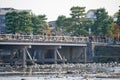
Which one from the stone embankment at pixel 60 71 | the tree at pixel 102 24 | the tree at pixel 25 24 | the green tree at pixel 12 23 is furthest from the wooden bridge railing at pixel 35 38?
the green tree at pixel 12 23

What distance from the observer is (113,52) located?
113 m

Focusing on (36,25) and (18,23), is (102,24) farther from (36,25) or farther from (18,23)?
(18,23)

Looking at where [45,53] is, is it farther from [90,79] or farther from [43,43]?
[90,79]

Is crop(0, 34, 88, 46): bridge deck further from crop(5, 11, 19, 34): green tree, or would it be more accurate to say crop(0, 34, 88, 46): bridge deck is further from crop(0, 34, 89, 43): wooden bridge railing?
crop(5, 11, 19, 34): green tree

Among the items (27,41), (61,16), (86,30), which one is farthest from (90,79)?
(61,16)

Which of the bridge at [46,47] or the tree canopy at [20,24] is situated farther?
the tree canopy at [20,24]

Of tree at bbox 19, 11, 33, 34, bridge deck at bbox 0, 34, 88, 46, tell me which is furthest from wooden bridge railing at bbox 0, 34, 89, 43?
tree at bbox 19, 11, 33, 34

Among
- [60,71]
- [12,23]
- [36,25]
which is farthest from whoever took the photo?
[36,25]

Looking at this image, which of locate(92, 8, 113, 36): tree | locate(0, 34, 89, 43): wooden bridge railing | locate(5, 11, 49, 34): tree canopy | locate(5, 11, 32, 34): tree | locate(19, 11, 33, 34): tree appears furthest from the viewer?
locate(92, 8, 113, 36): tree

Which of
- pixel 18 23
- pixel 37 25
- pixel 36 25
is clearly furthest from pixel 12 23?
pixel 37 25

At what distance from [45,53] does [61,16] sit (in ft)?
133

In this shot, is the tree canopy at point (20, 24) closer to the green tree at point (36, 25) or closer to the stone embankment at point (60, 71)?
the green tree at point (36, 25)

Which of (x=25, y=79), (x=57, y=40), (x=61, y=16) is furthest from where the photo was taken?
(x=61, y=16)

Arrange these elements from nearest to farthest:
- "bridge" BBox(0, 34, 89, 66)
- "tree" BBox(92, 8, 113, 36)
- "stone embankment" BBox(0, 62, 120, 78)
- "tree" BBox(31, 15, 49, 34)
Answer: "stone embankment" BBox(0, 62, 120, 78) → "bridge" BBox(0, 34, 89, 66) → "tree" BBox(92, 8, 113, 36) → "tree" BBox(31, 15, 49, 34)
